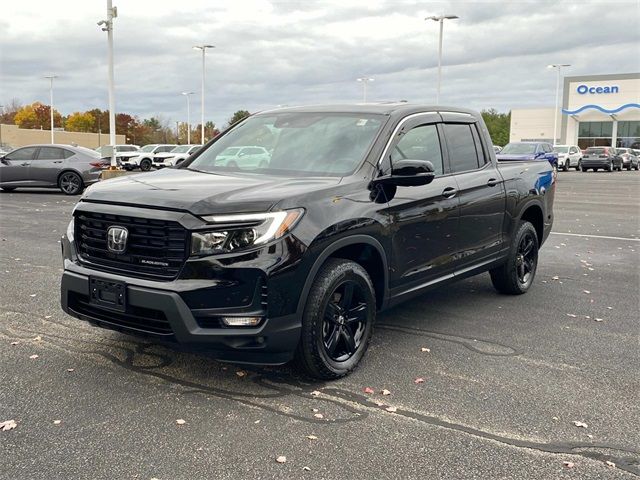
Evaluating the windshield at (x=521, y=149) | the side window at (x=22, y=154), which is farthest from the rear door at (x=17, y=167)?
the windshield at (x=521, y=149)

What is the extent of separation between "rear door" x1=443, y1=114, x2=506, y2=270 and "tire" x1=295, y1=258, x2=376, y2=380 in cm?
143

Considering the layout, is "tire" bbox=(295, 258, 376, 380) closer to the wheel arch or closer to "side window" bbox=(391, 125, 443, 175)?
the wheel arch

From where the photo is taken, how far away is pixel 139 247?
3.95 meters

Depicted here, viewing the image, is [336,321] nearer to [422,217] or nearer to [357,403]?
[357,403]

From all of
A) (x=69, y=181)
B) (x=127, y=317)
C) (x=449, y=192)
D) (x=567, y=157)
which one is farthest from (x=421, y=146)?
(x=567, y=157)

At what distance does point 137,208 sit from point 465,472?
7.88ft

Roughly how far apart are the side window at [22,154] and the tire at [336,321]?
54.8ft

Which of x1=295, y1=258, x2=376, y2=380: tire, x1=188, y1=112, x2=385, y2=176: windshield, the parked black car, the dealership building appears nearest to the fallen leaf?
x1=295, y1=258, x2=376, y2=380: tire

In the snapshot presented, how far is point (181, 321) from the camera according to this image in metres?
3.73

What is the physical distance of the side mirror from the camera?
14.7ft

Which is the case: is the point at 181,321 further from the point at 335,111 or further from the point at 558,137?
the point at 558,137

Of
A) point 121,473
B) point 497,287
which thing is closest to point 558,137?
point 497,287

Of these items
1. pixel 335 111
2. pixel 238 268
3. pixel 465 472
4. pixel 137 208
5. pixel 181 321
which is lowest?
pixel 465 472

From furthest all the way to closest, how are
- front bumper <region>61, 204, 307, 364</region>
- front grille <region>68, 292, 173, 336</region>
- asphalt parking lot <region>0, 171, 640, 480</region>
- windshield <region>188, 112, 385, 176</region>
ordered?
windshield <region>188, 112, 385, 176</region> < front grille <region>68, 292, 173, 336</region> < front bumper <region>61, 204, 307, 364</region> < asphalt parking lot <region>0, 171, 640, 480</region>
